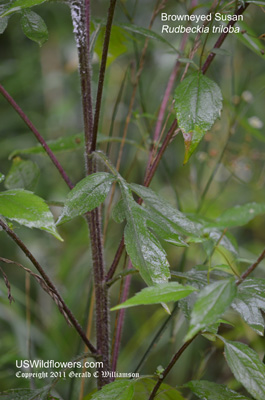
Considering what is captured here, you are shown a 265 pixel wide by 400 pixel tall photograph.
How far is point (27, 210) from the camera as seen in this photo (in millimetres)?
432

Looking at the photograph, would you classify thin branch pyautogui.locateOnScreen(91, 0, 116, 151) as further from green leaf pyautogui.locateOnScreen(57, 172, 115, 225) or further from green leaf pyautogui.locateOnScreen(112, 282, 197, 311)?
green leaf pyautogui.locateOnScreen(112, 282, 197, 311)

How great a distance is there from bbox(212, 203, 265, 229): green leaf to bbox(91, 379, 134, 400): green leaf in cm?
19

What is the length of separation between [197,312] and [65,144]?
Result: 0.44 m

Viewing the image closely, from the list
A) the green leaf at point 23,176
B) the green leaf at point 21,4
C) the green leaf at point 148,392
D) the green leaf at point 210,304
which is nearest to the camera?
the green leaf at point 210,304

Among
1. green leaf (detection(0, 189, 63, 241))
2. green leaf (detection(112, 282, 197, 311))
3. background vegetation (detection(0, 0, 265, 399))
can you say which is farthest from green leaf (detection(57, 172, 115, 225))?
background vegetation (detection(0, 0, 265, 399))

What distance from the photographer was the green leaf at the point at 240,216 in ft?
1.18

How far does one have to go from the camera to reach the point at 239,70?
157 cm

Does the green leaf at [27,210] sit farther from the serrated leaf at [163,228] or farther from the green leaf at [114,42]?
the green leaf at [114,42]


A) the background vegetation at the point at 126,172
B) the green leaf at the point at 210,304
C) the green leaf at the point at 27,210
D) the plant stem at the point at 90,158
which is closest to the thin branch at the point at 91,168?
the plant stem at the point at 90,158

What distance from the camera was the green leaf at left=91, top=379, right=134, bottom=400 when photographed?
0.44m

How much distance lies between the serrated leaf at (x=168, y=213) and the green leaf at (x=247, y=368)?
0.11m

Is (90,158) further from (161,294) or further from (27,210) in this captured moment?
(161,294)

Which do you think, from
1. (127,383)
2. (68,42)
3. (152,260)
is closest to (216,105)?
(152,260)

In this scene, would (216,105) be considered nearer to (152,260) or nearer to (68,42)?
(152,260)
